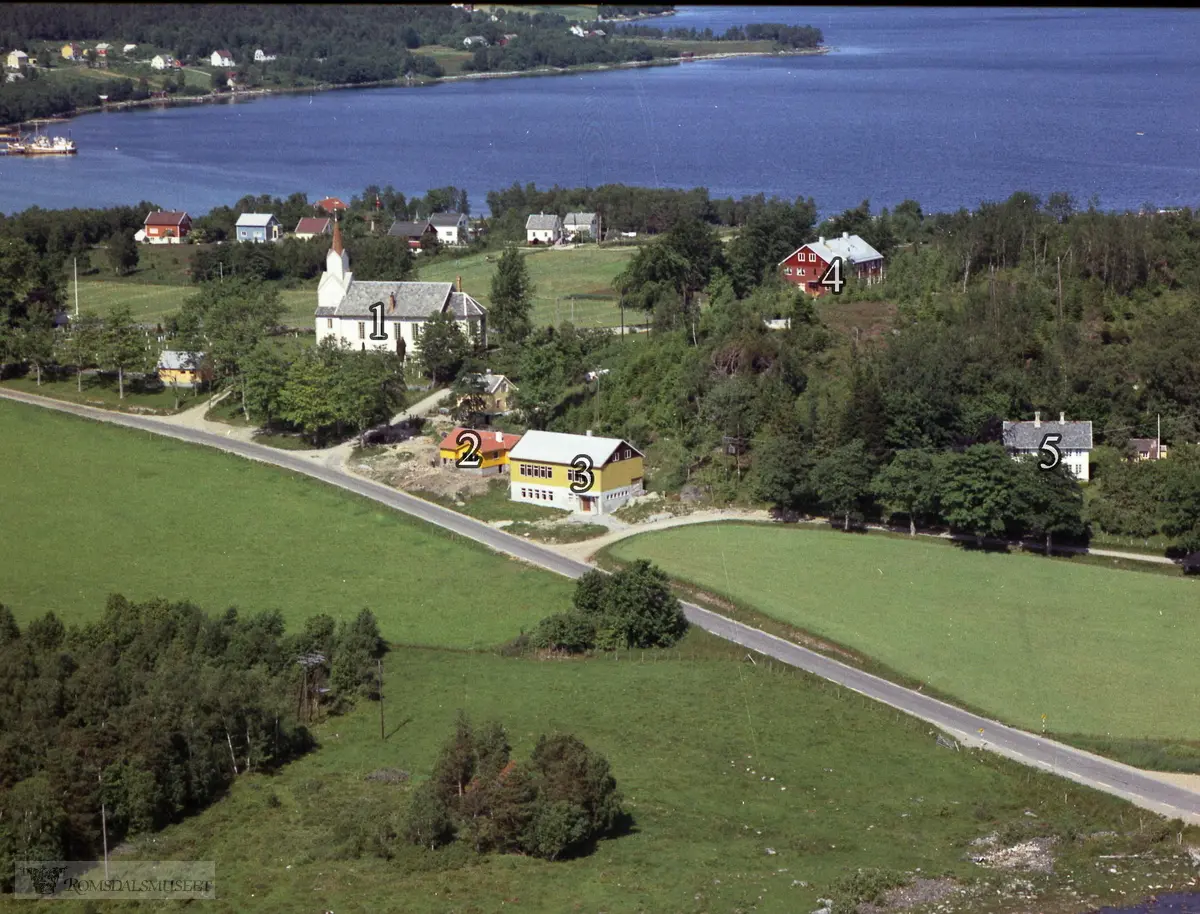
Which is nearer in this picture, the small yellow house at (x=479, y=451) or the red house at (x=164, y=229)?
the small yellow house at (x=479, y=451)

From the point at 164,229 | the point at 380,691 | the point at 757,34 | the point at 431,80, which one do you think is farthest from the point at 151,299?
the point at 757,34

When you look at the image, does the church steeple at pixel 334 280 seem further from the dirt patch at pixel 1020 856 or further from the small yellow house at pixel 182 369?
the dirt patch at pixel 1020 856

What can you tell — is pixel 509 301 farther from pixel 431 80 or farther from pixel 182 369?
pixel 431 80

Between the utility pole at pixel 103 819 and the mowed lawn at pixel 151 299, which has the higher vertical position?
the mowed lawn at pixel 151 299

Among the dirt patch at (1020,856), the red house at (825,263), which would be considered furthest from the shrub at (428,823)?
the red house at (825,263)

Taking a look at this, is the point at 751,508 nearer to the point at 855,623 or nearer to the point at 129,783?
the point at 855,623

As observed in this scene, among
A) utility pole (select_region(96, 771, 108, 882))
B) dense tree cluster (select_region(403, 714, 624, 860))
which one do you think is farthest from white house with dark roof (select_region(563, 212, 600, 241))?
utility pole (select_region(96, 771, 108, 882))

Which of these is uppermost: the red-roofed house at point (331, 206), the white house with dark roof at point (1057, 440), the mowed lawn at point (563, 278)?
the red-roofed house at point (331, 206)
